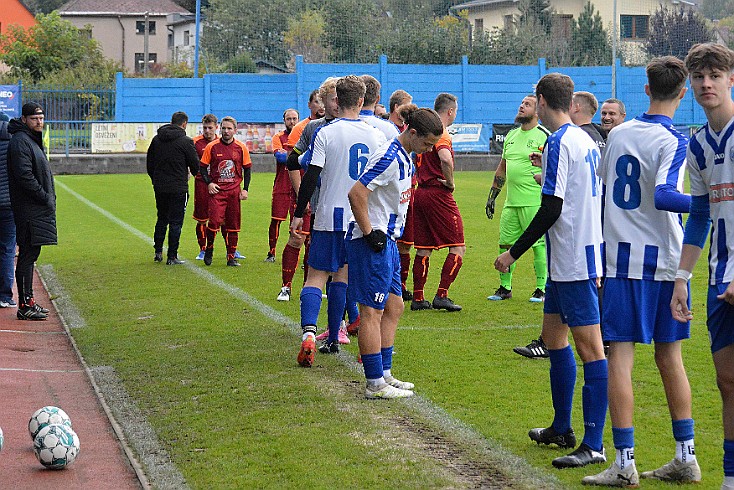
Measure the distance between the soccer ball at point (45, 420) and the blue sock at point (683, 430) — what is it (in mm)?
3325

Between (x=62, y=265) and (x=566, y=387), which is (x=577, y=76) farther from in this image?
(x=566, y=387)

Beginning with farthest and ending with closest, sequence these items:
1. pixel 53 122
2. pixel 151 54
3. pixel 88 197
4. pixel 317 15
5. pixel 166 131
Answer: pixel 151 54
pixel 317 15
pixel 53 122
pixel 88 197
pixel 166 131

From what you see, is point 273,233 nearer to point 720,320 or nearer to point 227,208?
point 227,208

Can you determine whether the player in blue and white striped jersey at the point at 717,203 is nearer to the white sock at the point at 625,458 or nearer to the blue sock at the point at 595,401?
the white sock at the point at 625,458

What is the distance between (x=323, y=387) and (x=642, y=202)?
9.68 ft

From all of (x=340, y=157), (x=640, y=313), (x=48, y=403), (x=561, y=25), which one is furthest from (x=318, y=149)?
(x=561, y=25)

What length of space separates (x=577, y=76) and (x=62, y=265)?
31.9m

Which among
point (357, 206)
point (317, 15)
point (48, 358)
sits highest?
point (317, 15)

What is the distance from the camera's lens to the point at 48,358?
8.90m

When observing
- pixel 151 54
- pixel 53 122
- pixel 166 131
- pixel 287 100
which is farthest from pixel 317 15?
pixel 166 131

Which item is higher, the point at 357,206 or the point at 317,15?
the point at 317,15

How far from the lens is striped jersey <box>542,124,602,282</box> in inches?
210

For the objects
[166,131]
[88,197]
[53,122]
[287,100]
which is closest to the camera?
[166,131]

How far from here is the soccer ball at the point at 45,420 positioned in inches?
233
